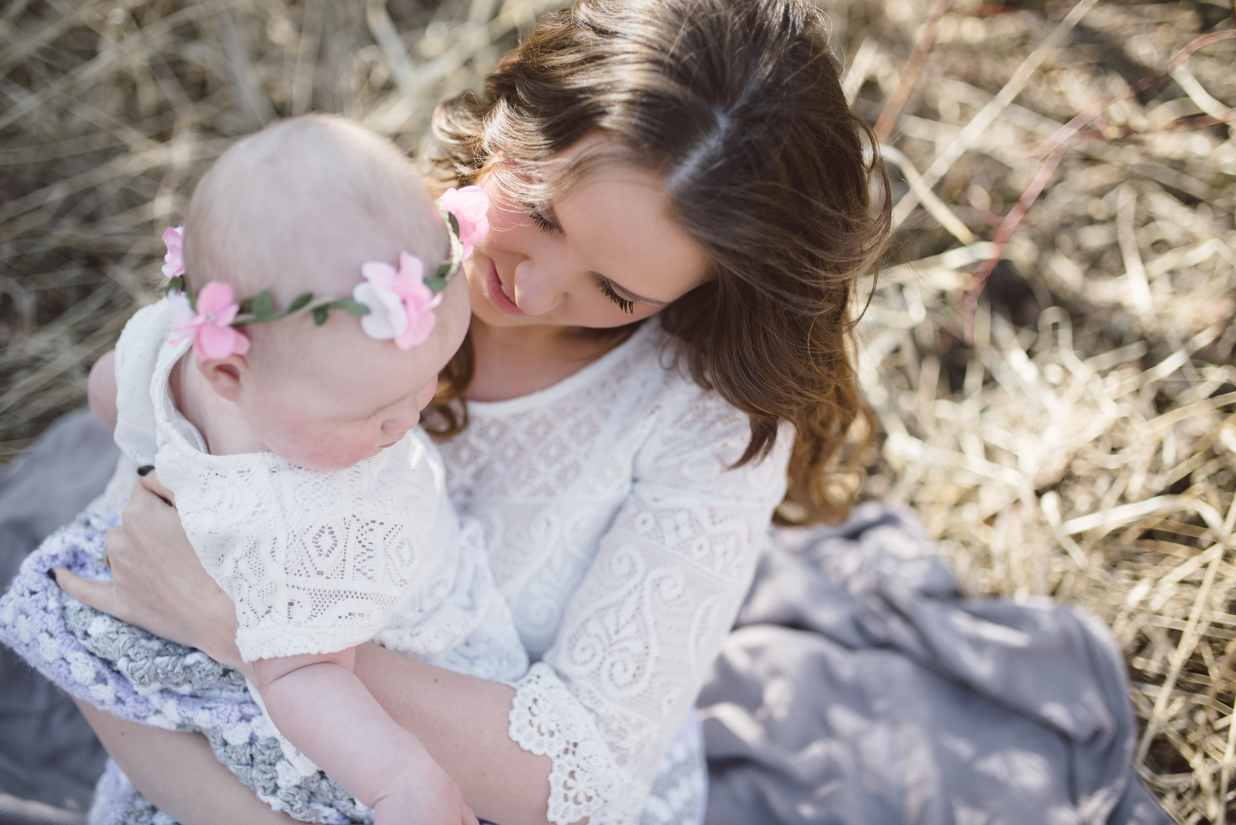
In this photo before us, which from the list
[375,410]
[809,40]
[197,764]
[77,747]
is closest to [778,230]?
[809,40]

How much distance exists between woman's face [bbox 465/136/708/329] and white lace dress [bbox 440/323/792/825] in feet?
0.99

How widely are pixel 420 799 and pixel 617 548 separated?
603 mm

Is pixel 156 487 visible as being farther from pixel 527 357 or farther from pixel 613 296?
pixel 613 296

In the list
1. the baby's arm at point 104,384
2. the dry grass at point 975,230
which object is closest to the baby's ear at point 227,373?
the baby's arm at point 104,384

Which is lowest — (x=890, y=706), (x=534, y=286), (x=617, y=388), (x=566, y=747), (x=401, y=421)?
(x=890, y=706)

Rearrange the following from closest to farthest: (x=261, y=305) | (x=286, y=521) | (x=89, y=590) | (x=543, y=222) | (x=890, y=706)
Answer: (x=261, y=305) < (x=286, y=521) < (x=543, y=222) < (x=89, y=590) < (x=890, y=706)

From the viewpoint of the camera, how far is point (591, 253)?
4.16 ft

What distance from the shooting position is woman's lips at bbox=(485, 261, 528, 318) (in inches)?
56.5

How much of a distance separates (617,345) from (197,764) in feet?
3.65

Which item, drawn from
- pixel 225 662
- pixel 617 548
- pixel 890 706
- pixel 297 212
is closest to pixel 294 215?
pixel 297 212

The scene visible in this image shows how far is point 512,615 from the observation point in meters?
1.69

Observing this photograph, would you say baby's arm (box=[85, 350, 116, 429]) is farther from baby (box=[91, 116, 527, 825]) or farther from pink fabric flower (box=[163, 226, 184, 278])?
pink fabric flower (box=[163, 226, 184, 278])

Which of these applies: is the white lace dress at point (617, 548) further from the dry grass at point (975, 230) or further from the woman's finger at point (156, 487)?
the dry grass at point (975, 230)

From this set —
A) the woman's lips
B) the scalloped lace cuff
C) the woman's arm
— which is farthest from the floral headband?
the scalloped lace cuff
